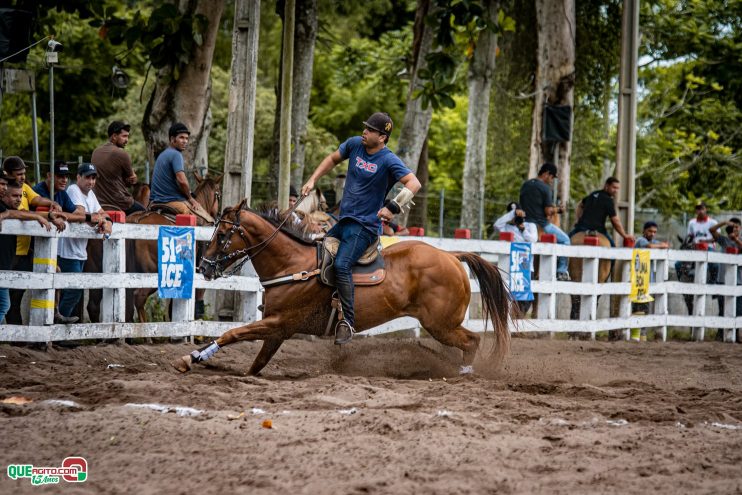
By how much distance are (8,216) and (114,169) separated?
7.98ft

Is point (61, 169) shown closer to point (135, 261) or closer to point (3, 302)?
point (135, 261)

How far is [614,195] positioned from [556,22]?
3575mm

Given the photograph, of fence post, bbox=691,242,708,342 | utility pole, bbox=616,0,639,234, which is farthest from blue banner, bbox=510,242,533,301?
fence post, bbox=691,242,708,342

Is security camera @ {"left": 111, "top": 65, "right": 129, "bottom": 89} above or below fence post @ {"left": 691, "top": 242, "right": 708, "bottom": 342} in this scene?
above

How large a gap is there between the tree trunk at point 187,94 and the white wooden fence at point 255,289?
2460 millimetres

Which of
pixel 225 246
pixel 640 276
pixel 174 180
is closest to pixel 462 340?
pixel 225 246

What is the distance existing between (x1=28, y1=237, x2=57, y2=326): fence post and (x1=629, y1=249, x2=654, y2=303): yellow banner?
10.1 metres

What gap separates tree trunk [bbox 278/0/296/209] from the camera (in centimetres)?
1337

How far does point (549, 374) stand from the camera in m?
10.8

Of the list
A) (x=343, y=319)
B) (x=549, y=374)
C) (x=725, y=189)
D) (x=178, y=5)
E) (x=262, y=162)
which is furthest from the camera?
(x=725, y=189)

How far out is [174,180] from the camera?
12742 millimetres

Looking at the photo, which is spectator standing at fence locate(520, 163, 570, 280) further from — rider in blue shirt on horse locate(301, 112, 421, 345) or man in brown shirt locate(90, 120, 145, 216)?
rider in blue shirt on horse locate(301, 112, 421, 345)

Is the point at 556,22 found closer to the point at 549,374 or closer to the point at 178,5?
the point at 178,5

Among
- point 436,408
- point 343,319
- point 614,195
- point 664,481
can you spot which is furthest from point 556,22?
point 664,481
